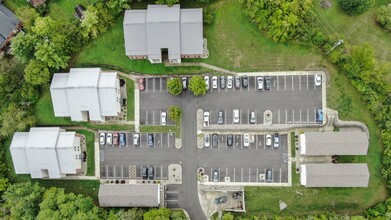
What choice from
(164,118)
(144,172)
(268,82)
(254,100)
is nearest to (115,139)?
(144,172)

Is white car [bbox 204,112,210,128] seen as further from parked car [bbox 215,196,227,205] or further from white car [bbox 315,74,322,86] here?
white car [bbox 315,74,322,86]

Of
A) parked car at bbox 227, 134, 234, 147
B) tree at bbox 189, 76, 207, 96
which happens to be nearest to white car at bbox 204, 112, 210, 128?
tree at bbox 189, 76, 207, 96

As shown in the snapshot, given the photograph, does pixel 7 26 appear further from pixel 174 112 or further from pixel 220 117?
pixel 220 117

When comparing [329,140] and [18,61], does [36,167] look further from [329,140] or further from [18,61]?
[329,140]

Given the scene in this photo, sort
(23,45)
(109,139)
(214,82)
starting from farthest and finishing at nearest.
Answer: (109,139)
(214,82)
(23,45)

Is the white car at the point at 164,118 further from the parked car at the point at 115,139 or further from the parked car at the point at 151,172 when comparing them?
the parked car at the point at 115,139

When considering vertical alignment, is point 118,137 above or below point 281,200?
above

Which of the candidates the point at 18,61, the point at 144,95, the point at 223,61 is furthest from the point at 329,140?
the point at 18,61
